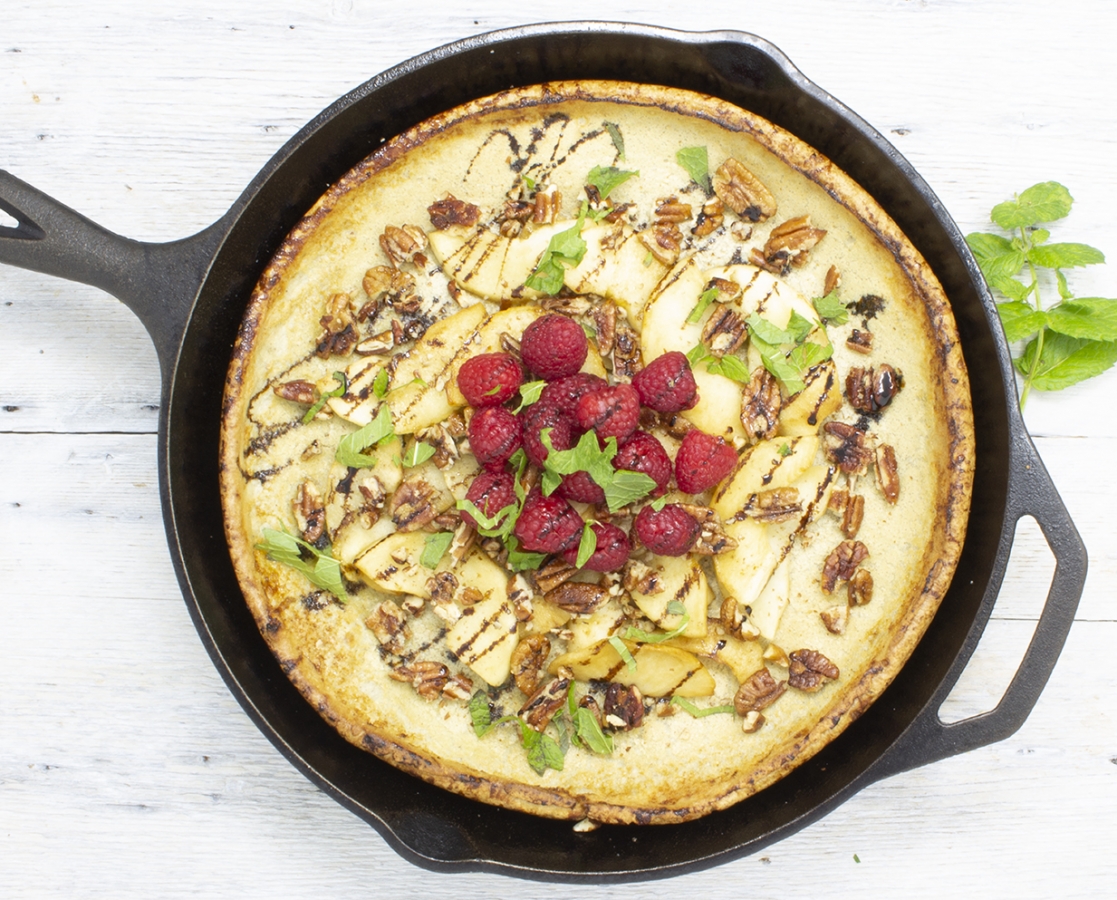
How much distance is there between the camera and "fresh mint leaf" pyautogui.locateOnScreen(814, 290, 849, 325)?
7.12 ft

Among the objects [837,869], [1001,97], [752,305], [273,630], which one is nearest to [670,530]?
[752,305]

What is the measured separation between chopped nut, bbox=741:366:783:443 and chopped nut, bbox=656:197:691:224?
454 mm

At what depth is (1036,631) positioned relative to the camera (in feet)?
6.81

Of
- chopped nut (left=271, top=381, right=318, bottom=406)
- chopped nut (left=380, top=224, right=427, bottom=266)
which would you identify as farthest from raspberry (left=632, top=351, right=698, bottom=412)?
chopped nut (left=271, top=381, right=318, bottom=406)

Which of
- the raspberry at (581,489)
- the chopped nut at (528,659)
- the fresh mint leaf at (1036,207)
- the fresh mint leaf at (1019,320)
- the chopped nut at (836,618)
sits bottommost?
the chopped nut at (528,659)

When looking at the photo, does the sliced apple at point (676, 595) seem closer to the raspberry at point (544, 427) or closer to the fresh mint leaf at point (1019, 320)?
the raspberry at point (544, 427)

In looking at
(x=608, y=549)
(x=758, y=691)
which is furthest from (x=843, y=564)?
(x=608, y=549)

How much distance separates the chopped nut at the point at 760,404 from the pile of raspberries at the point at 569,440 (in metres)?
0.14

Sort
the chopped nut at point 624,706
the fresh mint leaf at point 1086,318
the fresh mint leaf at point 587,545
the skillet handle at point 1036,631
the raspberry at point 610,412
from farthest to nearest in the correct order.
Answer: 1. the fresh mint leaf at point 1086,318
2. the chopped nut at point 624,706
3. the skillet handle at point 1036,631
4. the fresh mint leaf at point 587,545
5. the raspberry at point 610,412

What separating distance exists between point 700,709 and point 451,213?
1472 mm

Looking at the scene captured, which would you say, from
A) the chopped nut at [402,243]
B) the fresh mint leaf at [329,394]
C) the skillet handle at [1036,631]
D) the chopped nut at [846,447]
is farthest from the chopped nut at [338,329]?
the skillet handle at [1036,631]

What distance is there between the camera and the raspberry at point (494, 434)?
1922mm

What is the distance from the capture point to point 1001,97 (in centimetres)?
249

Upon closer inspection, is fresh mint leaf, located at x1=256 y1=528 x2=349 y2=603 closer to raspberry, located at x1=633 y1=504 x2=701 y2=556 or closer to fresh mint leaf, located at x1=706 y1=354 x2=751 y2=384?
raspberry, located at x1=633 y1=504 x2=701 y2=556
